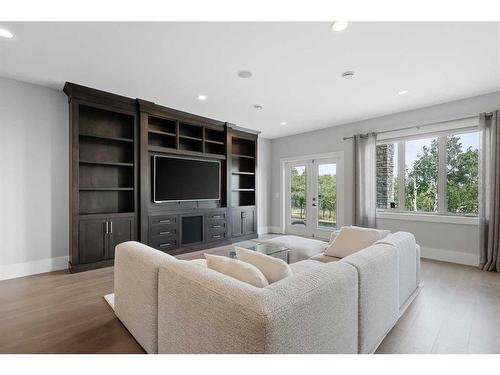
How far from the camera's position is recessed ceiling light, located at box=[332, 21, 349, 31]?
2057 mm

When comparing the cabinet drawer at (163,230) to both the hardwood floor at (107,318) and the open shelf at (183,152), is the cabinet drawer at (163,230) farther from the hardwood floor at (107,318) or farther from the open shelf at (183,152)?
the open shelf at (183,152)

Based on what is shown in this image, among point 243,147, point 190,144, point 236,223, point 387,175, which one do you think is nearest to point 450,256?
point 387,175

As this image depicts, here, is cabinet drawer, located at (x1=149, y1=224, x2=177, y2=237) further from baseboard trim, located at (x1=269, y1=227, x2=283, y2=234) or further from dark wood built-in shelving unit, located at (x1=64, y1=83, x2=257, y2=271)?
baseboard trim, located at (x1=269, y1=227, x2=283, y2=234)

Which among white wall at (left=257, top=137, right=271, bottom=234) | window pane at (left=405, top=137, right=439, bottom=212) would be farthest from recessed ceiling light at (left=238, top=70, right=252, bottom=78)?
white wall at (left=257, top=137, right=271, bottom=234)

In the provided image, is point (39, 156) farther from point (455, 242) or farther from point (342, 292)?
point (455, 242)

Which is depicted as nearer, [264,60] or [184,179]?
[264,60]

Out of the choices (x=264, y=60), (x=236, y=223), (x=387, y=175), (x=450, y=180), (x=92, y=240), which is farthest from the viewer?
(x=236, y=223)

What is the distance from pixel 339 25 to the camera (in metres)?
2.09

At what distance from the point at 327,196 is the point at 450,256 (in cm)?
245

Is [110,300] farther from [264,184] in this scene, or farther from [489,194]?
[489,194]

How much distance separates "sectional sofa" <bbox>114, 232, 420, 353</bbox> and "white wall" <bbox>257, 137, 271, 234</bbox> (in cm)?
463

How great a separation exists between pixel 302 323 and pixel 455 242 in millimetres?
4187
